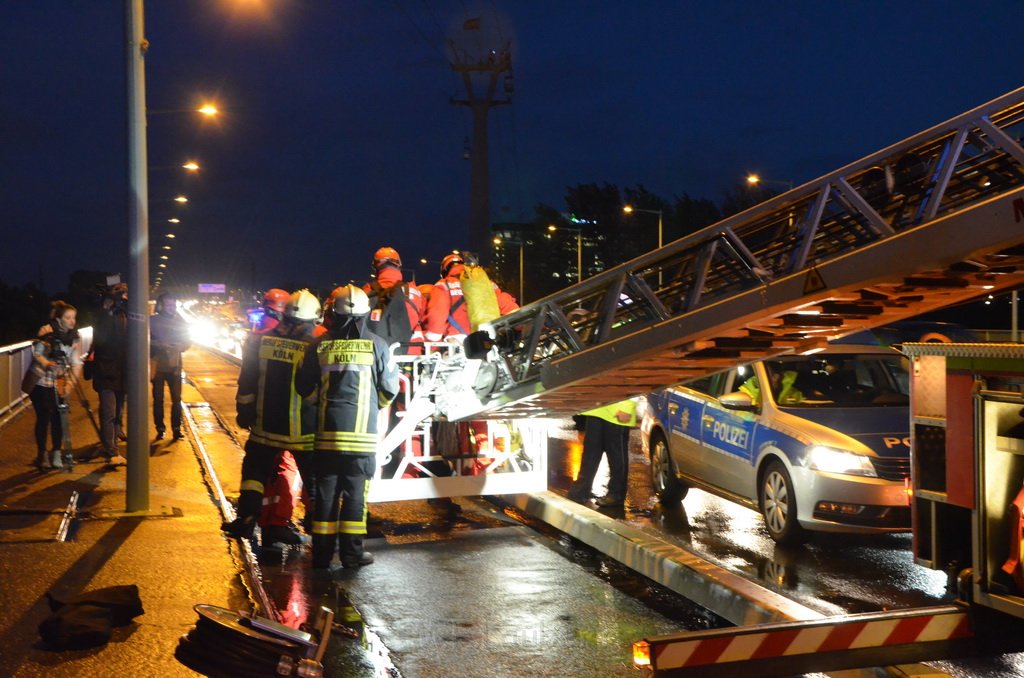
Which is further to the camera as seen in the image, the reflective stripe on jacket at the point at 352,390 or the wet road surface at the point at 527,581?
the reflective stripe on jacket at the point at 352,390

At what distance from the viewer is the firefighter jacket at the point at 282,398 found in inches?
315

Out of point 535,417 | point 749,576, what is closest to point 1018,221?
point 749,576

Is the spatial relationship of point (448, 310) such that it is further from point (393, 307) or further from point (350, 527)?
point (350, 527)

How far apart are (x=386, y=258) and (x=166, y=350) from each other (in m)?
4.47

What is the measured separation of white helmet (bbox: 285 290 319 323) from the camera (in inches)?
325

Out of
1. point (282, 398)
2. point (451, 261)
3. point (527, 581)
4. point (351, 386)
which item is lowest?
point (527, 581)

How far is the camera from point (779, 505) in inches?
345

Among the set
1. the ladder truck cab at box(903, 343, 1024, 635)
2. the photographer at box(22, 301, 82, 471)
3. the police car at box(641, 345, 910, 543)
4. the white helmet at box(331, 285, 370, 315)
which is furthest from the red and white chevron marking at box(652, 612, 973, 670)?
the photographer at box(22, 301, 82, 471)

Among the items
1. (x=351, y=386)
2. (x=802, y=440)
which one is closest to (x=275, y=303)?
(x=351, y=386)

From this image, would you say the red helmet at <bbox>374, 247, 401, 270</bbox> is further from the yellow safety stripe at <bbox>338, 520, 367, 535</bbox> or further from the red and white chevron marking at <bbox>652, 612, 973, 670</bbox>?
the red and white chevron marking at <bbox>652, 612, 973, 670</bbox>

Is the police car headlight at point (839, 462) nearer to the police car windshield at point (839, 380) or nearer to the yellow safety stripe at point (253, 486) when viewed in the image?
the police car windshield at point (839, 380)

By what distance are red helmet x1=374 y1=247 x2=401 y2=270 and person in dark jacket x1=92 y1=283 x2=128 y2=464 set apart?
138 inches

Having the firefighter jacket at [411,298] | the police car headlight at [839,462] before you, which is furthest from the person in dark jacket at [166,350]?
the police car headlight at [839,462]

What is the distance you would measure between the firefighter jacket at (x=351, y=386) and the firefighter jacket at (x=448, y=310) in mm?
2280
